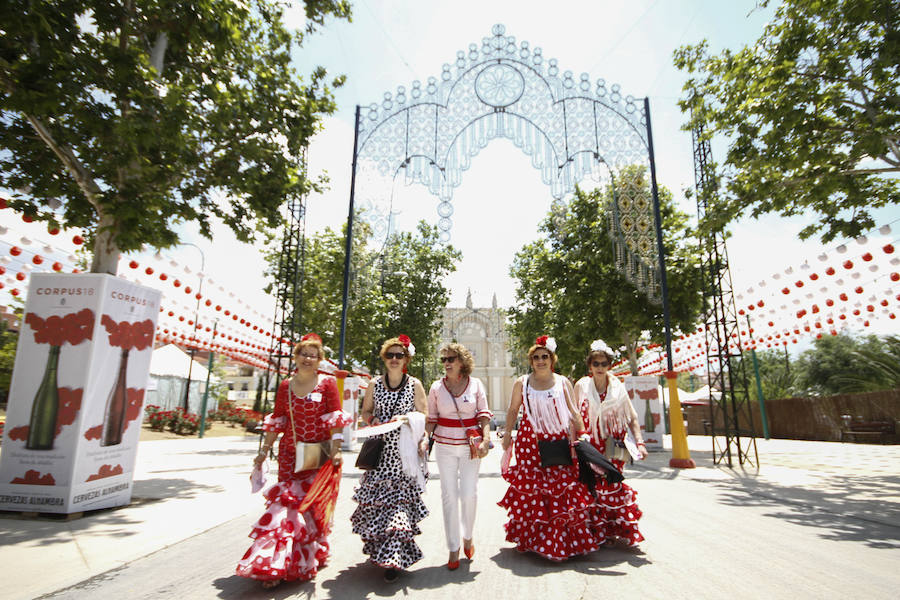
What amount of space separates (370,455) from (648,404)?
15121mm

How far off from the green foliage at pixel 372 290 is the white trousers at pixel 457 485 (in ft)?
35.1

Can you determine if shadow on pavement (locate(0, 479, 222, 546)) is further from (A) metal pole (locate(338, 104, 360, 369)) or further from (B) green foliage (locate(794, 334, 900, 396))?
(B) green foliage (locate(794, 334, 900, 396))

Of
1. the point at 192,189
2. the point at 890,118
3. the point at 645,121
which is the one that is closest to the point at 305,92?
the point at 192,189

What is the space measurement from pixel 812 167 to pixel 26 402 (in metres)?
13.0

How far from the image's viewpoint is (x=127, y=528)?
18.2ft

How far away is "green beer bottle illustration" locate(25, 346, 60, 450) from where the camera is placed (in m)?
6.00

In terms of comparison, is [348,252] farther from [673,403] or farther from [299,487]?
[299,487]

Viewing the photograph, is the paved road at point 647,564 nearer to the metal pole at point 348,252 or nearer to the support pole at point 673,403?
the support pole at point 673,403

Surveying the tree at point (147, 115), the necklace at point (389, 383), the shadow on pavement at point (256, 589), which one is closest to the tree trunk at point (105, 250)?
the tree at point (147, 115)

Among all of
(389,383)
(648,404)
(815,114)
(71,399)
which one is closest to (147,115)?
(71,399)

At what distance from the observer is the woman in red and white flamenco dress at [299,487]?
359 cm

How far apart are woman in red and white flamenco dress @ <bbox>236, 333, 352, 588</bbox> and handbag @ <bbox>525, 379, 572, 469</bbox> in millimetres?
1739

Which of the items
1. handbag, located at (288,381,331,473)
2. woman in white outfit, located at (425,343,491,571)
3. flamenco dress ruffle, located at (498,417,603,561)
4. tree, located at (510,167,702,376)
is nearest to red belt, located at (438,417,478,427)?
woman in white outfit, located at (425,343,491,571)

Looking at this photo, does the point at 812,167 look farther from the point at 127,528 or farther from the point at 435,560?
the point at 127,528
